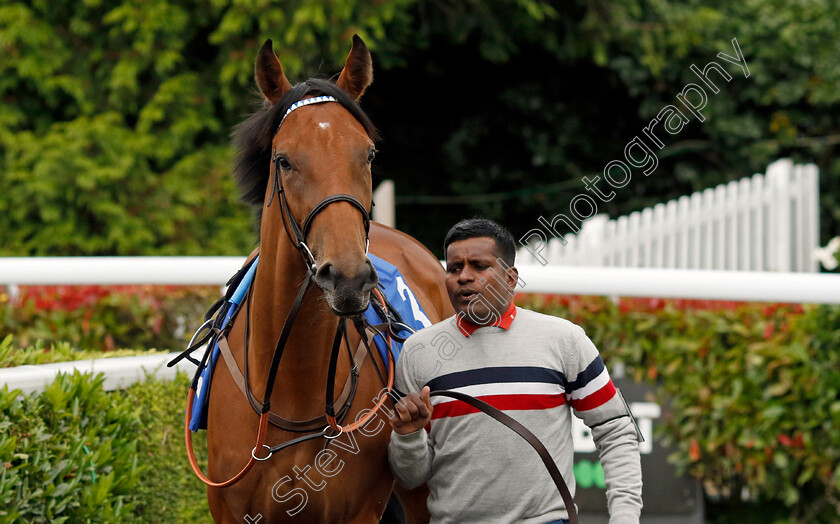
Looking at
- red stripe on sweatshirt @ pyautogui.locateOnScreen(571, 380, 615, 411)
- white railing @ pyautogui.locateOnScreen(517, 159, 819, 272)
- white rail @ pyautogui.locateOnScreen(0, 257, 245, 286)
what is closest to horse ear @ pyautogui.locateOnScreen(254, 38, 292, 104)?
red stripe on sweatshirt @ pyautogui.locateOnScreen(571, 380, 615, 411)

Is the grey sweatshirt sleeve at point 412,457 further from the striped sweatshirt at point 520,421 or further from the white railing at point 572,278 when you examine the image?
the white railing at point 572,278

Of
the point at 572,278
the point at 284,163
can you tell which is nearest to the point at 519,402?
the point at 284,163

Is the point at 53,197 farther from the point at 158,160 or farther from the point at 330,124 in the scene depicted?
the point at 330,124

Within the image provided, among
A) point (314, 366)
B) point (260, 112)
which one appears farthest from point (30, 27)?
point (314, 366)

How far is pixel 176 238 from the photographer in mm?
7906

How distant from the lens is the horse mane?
107 inches

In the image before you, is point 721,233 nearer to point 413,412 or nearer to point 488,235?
point 488,235

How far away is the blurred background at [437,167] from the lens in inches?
160

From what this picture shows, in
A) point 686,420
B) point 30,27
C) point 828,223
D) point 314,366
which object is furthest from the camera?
point 828,223

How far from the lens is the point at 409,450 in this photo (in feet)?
8.25

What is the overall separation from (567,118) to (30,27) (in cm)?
602

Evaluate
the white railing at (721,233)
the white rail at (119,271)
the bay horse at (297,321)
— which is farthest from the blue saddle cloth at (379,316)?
the white railing at (721,233)

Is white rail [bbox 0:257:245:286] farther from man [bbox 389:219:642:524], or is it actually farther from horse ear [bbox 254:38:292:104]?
man [bbox 389:219:642:524]

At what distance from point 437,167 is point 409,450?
8902 millimetres
